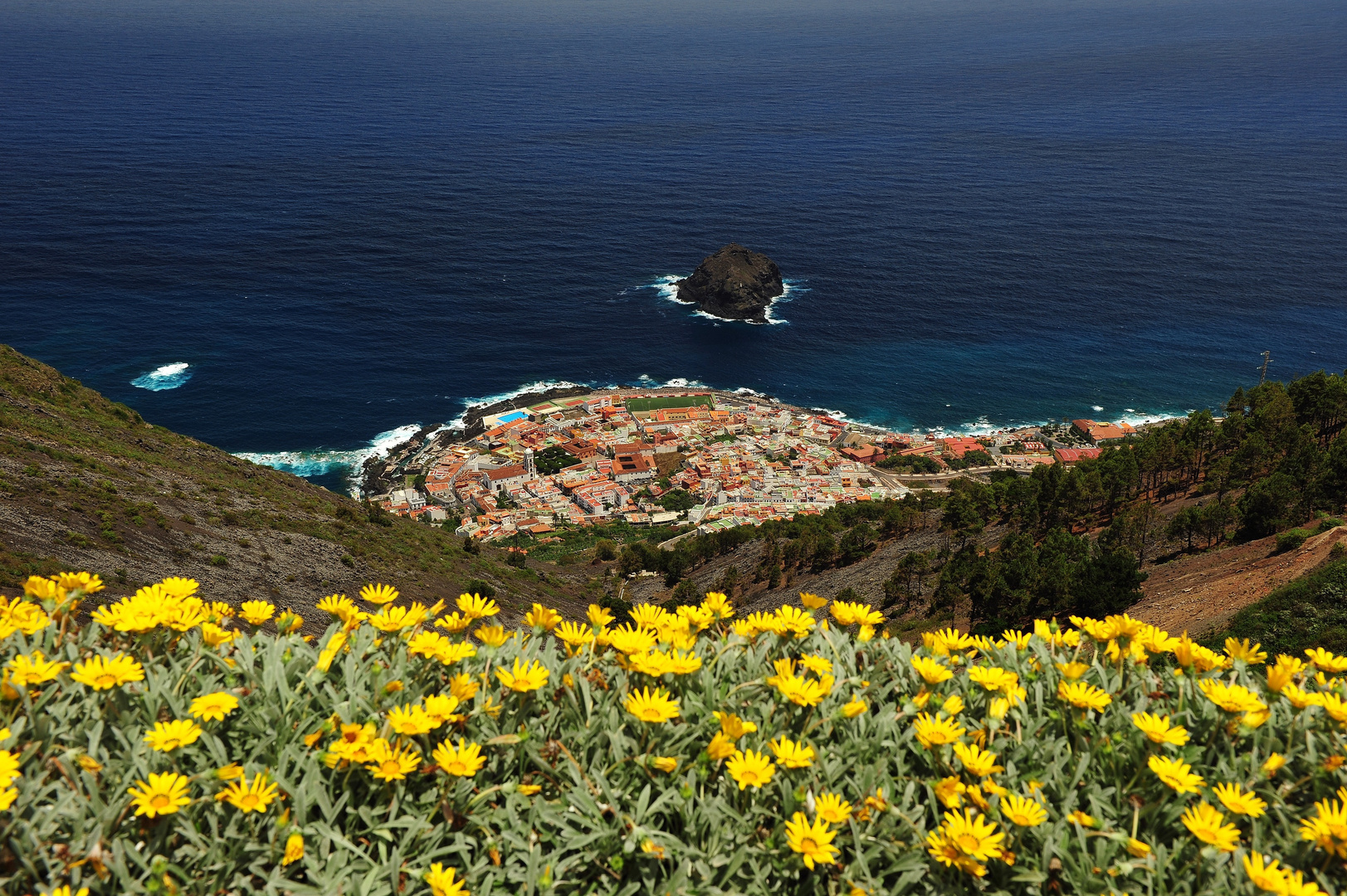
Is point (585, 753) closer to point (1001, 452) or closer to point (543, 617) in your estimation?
point (543, 617)

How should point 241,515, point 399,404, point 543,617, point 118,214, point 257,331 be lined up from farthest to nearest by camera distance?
point 118,214
point 257,331
point 399,404
point 241,515
point 543,617

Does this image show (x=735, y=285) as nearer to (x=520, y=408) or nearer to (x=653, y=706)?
(x=520, y=408)

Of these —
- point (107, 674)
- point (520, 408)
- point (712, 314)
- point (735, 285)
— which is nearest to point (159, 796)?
point (107, 674)

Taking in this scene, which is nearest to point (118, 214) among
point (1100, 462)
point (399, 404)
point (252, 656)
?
point (399, 404)

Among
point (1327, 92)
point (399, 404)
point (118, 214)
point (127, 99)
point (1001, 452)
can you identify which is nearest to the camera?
point (1001, 452)

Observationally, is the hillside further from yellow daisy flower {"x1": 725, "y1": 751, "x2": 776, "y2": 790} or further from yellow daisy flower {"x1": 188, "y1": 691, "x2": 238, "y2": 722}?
yellow daisy flower {"x1": 725, "y1": 751, "x2": 776, "y2": 790}

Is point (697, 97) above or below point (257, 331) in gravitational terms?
above

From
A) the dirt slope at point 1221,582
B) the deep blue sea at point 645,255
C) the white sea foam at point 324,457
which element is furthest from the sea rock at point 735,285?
the dirt slope at point 1221,582
